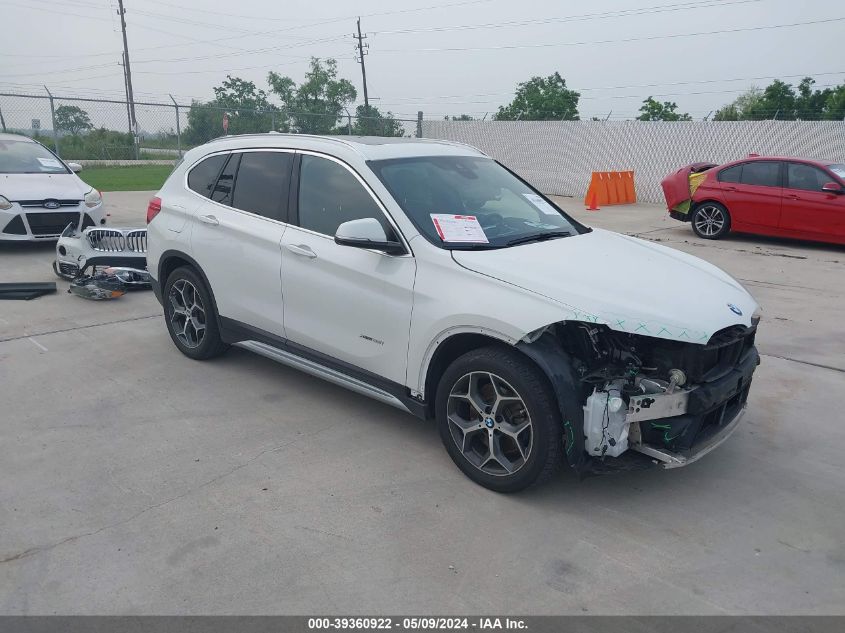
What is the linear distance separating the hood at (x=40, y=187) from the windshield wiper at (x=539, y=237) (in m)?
7.91

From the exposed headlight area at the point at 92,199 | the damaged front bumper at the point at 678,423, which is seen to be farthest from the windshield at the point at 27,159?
the damaged front bumper at the point at 678,423

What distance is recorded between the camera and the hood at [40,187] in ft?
31.6

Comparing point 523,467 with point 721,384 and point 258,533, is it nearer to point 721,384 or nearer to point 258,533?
point 721,384

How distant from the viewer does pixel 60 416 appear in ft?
15.4

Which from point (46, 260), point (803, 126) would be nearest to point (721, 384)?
point (46, 260)

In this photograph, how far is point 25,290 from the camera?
773 centimetres

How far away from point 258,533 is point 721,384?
2442 millimetres

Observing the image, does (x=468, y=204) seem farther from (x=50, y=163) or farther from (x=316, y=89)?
(x=316, y=89)

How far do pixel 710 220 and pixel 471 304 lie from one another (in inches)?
409

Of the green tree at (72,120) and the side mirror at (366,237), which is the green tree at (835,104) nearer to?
the green tree at (72,120)

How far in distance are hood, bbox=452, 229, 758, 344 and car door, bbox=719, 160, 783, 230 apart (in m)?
8.51

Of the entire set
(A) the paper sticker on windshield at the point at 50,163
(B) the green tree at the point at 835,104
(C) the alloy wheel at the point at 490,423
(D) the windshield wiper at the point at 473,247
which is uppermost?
(B) the green tree at the point at 835,104

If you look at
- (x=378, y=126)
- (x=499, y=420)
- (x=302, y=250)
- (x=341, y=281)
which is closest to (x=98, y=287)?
(x=302, y=250)

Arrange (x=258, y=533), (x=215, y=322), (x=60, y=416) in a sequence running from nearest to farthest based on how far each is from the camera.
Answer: (x=258, y=533)
(x=60, y=416)
(x=215, y=322)
